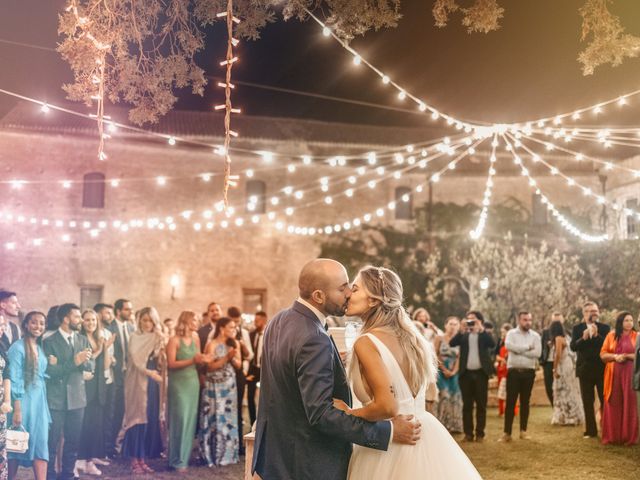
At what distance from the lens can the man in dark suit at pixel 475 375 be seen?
960 centimetres

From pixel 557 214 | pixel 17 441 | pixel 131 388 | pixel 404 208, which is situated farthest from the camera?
pixel 404 208

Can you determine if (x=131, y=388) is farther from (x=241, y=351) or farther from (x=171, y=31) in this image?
(x=171, y=31)

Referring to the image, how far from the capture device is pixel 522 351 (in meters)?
9.54

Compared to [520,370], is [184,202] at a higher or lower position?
higher

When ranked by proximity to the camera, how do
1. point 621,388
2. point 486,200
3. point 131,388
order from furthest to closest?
point 486,200
point 621,388
point 131,388

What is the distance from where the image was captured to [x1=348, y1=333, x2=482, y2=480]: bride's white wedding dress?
3.36 m

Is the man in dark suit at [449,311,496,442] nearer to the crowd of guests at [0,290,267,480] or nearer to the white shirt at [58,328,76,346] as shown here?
the crowd of guests at [0,290,267,480]

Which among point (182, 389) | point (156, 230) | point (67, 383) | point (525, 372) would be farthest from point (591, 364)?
point (156, 230)

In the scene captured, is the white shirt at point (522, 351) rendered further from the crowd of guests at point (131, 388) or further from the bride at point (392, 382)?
the bride at point (392, 382)

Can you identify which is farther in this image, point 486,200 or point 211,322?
point 486,200

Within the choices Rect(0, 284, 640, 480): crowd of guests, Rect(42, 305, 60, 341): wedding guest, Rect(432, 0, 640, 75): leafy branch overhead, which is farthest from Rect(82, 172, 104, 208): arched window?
Rect(432, 0, 640, 75): leafy branch overhead

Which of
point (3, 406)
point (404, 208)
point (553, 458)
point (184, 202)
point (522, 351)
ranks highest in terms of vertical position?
point (404, 208)

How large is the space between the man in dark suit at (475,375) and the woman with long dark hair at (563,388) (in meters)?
1.97

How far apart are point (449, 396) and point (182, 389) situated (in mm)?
4256
